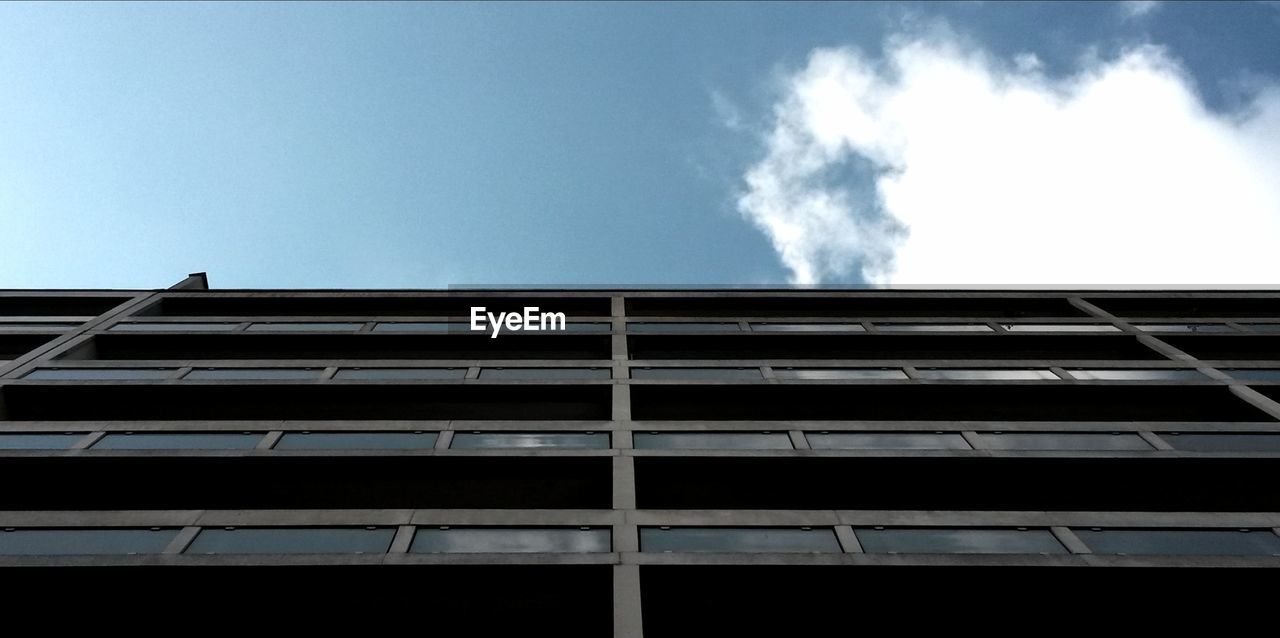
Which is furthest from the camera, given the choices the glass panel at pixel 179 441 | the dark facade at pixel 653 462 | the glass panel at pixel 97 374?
the glass panel at pixel 97 374

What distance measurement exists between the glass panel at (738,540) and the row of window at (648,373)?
313 inches

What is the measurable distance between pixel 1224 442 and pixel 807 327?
11356 mm

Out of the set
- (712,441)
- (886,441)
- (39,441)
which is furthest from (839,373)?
(39,441)

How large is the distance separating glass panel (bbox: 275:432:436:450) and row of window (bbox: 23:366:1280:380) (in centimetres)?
415

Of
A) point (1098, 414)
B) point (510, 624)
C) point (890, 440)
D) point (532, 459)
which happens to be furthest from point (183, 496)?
point (1098, 414)

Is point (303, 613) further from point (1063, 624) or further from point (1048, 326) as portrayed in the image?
point (1048, 326)

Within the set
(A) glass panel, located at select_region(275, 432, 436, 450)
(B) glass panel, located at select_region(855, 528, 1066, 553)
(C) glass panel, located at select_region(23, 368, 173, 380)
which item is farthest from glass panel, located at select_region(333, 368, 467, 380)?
(B) glass panel, located at select_region(855, 528, 1066, 553)

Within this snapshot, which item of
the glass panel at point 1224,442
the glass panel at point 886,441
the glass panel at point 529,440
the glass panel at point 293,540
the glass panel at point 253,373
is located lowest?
the glass panel at point 293,540

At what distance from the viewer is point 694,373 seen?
879 inches

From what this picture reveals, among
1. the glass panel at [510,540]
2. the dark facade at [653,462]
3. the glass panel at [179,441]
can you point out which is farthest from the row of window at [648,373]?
the glass panel at [510,540]

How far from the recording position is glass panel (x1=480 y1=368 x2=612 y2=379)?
22.4 meters

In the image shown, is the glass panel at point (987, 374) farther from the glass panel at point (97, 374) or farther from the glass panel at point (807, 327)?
the glass panel at point (97, 374)

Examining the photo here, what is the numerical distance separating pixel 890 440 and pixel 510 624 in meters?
9.01

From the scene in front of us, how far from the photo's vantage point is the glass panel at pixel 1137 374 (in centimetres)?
2241
